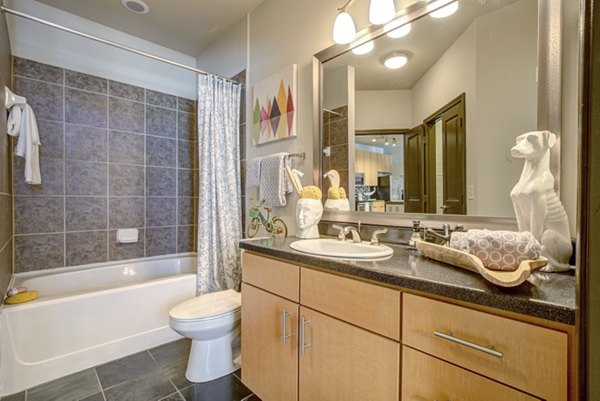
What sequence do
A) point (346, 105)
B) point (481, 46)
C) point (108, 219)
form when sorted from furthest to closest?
point (108, 219), point (346, 105), point (481, 46)

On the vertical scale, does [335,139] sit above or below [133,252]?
above

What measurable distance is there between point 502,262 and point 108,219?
3014 mm

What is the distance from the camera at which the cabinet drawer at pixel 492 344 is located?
59cm

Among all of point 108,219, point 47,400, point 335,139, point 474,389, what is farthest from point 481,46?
point 108,219

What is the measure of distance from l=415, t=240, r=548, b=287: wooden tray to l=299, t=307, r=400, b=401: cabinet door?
0.33 m

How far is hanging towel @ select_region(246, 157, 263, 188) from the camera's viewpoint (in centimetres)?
214

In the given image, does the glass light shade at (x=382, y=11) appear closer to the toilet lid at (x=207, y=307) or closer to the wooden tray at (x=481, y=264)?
the wooden tray at (x=481, y=264)

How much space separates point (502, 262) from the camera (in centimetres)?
77

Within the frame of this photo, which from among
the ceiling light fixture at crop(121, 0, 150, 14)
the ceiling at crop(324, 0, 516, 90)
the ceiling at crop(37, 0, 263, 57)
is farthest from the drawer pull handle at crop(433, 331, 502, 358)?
the ceiling light fixture at crop(121, 0, 150, 14)

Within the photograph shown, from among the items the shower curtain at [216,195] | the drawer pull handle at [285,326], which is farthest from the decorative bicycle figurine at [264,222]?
the drawer pull handle at [285,326]

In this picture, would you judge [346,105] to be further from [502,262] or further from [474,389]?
[474,389]

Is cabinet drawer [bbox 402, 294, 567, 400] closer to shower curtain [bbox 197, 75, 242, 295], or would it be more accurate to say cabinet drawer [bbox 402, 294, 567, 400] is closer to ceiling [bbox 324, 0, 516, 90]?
ceiling [bbox 324, 0, 516, 90]

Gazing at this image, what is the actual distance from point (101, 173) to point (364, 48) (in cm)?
253

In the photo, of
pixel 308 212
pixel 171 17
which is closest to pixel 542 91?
pixel 308 212
